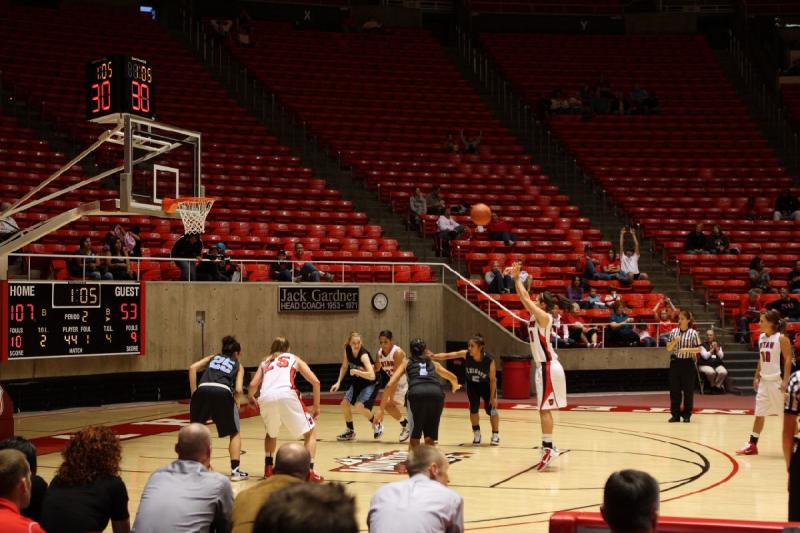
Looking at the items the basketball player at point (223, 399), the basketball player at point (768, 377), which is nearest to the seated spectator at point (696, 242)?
the basketball player at point (768, 377)

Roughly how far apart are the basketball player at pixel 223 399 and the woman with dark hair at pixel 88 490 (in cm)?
499

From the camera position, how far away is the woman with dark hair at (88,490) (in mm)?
5227

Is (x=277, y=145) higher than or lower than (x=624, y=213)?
higher

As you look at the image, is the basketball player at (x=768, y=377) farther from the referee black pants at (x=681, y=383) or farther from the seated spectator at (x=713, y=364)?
the seated spectator at (x=713, y=364)

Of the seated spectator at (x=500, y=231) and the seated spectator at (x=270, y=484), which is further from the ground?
the seated spectator at (x=500, y=231)

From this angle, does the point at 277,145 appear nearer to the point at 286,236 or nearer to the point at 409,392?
the point at 286,236

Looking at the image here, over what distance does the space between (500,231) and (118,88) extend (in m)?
12.0

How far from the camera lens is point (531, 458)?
40.0 feet

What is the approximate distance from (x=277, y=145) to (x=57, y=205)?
7.23 meters

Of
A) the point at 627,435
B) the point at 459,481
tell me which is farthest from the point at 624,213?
the point at 459,481

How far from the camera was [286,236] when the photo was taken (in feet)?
71.6

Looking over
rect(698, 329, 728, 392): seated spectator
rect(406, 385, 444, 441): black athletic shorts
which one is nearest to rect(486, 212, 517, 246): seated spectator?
rect(698, 329, 728, 392): seated spectator

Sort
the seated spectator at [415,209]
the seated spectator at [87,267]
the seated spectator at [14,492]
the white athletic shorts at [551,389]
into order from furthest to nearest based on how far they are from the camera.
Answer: the seated spectator at [415,209] < the seated spectator at [87,267] < the white athletic shorts at [551,389] < the seated spectator at [14,492]

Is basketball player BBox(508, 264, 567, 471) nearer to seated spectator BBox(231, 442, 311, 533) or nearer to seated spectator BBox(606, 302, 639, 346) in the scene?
seated spectator BBox(231, 442, 311, 533)
